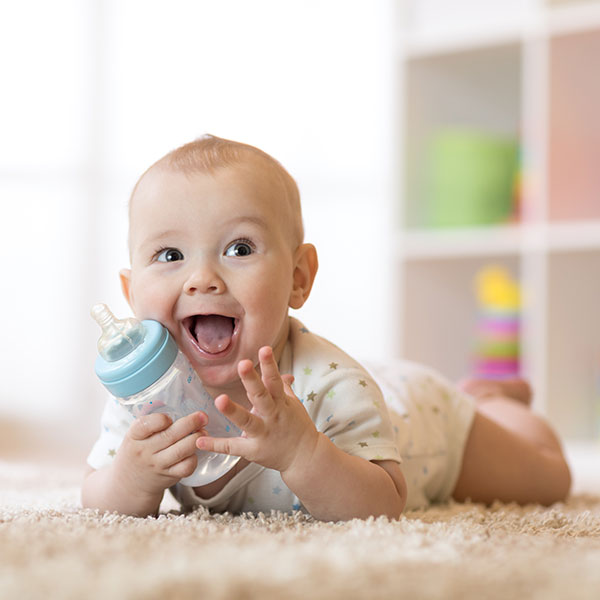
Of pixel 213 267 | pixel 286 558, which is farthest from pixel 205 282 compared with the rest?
pixel 286 558

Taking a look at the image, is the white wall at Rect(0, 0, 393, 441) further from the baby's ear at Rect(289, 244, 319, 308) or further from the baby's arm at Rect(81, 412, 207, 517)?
the baby's arm at Rect(81, 412, 207, 517)

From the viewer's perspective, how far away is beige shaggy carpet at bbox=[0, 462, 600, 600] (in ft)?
1.70

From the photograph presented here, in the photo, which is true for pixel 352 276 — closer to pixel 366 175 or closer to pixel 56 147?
pixel 366 175

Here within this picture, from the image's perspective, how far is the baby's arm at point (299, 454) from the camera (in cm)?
73

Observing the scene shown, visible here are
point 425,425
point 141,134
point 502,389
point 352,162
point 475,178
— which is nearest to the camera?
point 425,425

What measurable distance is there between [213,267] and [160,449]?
0.18 m

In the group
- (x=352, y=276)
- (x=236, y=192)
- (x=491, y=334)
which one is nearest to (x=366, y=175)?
(x=352, y=276)

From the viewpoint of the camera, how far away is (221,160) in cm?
90

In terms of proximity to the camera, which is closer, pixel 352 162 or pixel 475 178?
pixel 475 178

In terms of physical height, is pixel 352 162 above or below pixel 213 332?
above

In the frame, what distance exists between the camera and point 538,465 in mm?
1216

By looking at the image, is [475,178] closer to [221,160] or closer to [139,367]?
[221,160]

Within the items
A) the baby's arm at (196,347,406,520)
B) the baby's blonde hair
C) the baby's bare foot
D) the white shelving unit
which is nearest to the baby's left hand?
the baby's arm at (196,347,406,520)

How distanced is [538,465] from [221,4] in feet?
6.95
